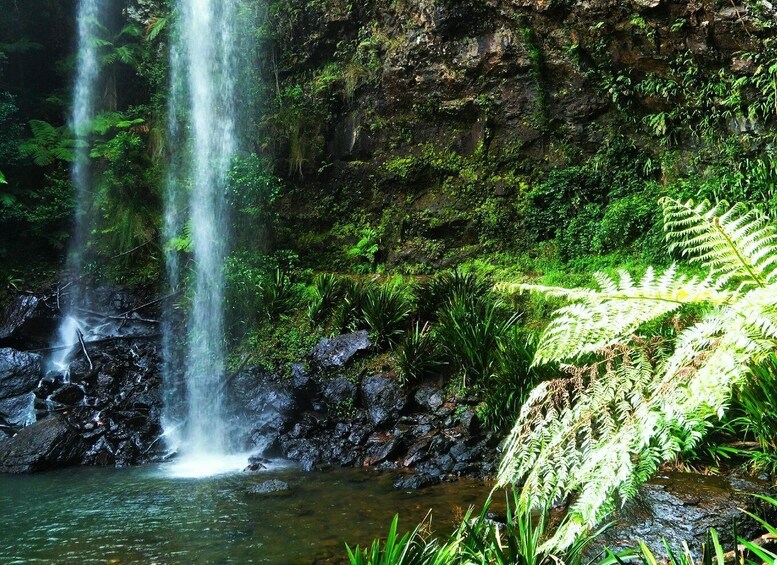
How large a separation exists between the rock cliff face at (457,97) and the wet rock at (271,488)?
6.56 meters

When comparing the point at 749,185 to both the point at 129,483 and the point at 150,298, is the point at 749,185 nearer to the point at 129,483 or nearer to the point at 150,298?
the point at 129,483

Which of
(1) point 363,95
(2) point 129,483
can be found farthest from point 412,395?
(1) point 363,95

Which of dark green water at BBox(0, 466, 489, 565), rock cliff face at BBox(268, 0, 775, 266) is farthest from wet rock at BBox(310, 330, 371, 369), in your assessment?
rock cliff face at BBox(268, 0, 775, 266)

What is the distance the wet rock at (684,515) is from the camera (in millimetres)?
3250

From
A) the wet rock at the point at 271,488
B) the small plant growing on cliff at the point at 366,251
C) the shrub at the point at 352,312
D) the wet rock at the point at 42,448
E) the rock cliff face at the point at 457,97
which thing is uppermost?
the rock cliff face at the point at 457,97

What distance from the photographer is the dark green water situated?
4.63 metres

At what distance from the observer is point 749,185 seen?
965 centimetres

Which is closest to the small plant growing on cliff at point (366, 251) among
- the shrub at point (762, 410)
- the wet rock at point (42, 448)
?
the wet rock at point (42, 448)

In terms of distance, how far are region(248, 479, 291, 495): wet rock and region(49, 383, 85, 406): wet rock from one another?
4.89m

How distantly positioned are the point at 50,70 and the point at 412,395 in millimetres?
12855

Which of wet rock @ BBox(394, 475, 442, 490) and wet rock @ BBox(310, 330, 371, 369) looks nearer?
wet rock @ BBox(394, 475, 442, 490)

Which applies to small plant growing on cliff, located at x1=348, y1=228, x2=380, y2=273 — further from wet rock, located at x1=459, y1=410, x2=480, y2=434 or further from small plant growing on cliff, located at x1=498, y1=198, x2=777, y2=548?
small plant growing on cliff, located at x1=498, y1=198, x2=777, y2=548

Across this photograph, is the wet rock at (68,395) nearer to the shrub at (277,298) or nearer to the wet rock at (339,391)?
the shrub at (277,298)

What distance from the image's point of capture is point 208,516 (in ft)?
18.0
